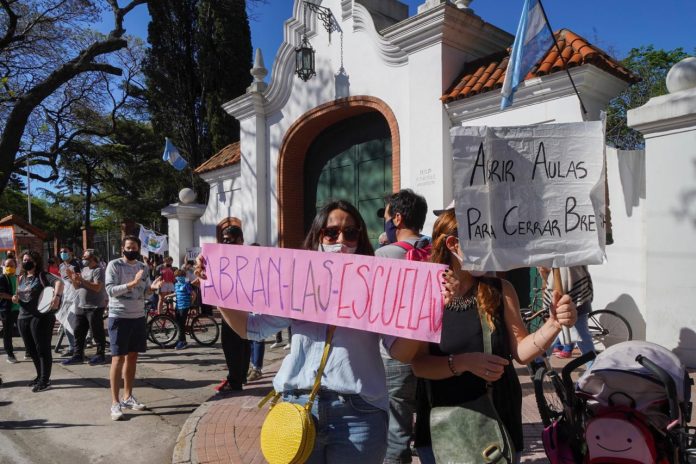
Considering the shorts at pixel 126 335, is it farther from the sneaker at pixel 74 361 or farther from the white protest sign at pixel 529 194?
the white protest sign at pixel 529 194

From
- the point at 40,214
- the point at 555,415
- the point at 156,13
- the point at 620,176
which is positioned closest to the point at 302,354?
the point at 555,415

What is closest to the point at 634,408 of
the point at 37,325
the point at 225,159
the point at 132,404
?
the point at 132,404

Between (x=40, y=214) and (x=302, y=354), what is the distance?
153ft

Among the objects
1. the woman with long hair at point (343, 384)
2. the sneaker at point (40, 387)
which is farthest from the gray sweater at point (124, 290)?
the woman with long hair at point (343, 384)

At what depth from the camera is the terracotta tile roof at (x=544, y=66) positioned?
6.77 meters

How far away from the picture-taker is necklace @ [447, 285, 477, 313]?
212 cm

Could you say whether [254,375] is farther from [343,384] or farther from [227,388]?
[343,384]

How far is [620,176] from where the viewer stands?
6.70 metres

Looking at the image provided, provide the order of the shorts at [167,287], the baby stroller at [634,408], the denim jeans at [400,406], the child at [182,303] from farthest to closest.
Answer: the shorts at [167,287], the child at [182,303], the denim jeans at [400,406], the baby stroller at [634,408]

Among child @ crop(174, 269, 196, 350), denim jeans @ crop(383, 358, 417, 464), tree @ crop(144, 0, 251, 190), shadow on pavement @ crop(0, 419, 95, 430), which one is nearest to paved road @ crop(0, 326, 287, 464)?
shadow on pavement @ crop(0, 419, 95, 430)

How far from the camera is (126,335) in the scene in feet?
17.1

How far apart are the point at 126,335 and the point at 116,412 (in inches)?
32.5

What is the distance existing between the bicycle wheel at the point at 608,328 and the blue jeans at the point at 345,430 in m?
5.41

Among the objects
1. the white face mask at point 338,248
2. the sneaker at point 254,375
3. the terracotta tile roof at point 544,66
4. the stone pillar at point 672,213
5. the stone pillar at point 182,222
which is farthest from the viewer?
the stone pillar at point 182,222
